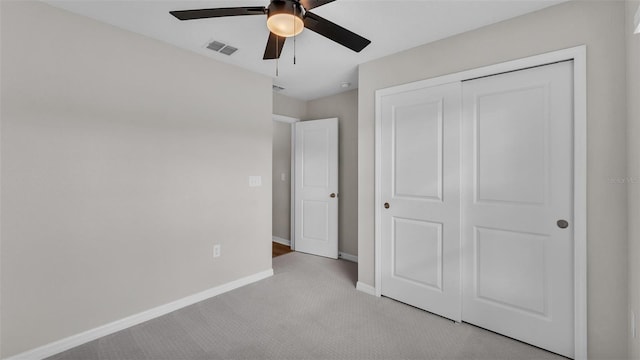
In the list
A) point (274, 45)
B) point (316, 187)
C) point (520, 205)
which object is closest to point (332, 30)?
point (274, 45)

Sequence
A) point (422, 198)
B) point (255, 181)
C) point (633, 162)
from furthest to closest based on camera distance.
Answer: point (255, 181), point (422, 198), point (633, 162)

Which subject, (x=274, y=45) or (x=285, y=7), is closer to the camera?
(x=285, y=7)

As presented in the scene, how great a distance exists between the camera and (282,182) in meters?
4.96

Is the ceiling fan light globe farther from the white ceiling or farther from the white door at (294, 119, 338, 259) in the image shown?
the white door at (294, 119, 338, 259)

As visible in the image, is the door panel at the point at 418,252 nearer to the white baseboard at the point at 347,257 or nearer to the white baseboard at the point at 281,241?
the white baseboard at the point at 347,257

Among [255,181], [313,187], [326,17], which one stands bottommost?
[313,187]

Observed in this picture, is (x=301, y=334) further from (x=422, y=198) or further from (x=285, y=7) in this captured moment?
(x=285, y=7)

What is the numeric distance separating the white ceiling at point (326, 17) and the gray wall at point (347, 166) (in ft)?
3.50

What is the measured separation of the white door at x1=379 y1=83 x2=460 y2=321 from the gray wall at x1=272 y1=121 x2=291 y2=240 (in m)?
2.38

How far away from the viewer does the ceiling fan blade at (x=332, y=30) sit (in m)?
1.48

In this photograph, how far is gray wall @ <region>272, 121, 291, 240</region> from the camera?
4848mm

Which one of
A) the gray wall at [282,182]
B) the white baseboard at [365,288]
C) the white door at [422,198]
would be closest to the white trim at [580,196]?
the white door at [422,198]

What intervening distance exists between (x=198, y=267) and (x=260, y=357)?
1.18m

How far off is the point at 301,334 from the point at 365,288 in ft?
3.23
